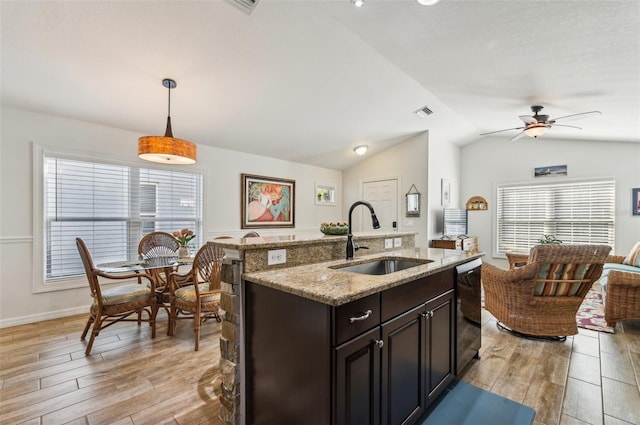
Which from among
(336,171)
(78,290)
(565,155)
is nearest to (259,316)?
(78,290)

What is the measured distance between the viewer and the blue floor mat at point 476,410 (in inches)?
71.6

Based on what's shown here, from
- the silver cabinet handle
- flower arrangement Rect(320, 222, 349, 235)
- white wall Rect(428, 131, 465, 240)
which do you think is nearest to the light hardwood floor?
the silver cabinet handle

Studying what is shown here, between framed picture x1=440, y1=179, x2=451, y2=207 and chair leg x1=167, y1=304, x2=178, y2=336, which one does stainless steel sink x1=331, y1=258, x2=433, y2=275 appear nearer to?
chair leg x1=167, y1=304, x2=178, y2=336

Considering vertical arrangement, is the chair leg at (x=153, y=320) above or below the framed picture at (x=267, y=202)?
below

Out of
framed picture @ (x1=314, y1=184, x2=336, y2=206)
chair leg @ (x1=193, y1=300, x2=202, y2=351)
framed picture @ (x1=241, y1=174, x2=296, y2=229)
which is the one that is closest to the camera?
chair leg @ (x1=193, y1=300, x2=202, y2=351)

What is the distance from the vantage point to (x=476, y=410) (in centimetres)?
192

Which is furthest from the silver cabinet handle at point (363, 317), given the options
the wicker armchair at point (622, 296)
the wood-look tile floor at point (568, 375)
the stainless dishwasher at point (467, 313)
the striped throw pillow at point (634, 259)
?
the striped throw pillow at point (634, 259)

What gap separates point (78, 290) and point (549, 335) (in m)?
5.51

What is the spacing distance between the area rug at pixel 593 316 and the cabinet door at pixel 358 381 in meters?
3.44

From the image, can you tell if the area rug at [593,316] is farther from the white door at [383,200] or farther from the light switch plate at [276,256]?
the light switch plate at [276,256]

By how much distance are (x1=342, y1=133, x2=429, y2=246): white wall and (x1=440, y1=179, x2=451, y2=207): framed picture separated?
700mm

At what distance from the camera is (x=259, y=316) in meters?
1.55

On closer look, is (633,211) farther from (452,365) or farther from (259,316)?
(259,316)

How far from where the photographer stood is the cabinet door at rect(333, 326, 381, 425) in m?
1.19
